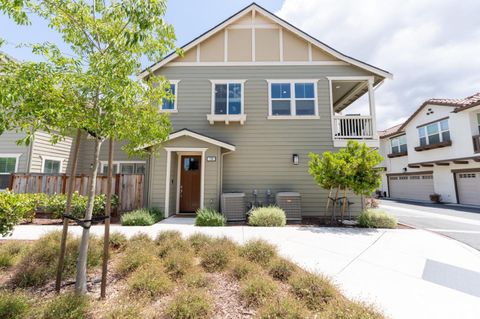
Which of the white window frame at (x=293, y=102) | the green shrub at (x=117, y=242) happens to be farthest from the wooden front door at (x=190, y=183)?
the green shrub at (x=117, y=242)

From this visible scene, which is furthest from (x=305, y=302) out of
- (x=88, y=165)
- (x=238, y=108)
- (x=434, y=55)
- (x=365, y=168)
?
(x=434, y=55)

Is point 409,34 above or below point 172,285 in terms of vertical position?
above

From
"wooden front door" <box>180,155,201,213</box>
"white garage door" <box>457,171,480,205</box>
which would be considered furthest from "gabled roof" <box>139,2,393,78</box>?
"white garage door" <box>457,171,480,205</box>

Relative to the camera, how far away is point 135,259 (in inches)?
147

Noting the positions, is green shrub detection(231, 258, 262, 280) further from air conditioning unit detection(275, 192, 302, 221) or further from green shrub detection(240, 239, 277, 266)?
air conditioning unit detection(275, 192, 302, 221)

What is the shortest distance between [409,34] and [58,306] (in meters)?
14.0

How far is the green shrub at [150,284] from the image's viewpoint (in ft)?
9.72

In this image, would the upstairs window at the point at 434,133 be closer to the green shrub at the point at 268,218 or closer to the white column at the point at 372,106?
the white column at the point at 372,106

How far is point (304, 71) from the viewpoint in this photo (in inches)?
382

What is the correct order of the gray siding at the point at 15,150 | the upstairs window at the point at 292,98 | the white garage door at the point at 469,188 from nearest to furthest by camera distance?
the gray siding at the point at 15,150 < the upstairs window at the point at 292,98 < the white garage door at the point at 469,188

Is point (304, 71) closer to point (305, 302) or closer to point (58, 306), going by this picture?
point (305, 302)

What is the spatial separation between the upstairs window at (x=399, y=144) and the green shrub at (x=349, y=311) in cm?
2273

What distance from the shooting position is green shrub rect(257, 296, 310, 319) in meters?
2.38

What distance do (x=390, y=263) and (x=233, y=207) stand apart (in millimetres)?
5076
